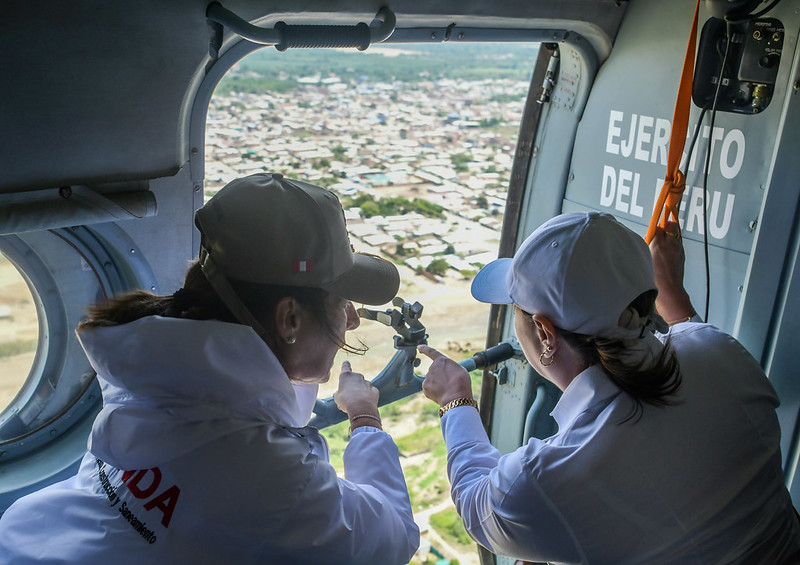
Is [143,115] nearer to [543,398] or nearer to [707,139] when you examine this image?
[707,139]

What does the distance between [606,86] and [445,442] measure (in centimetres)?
157

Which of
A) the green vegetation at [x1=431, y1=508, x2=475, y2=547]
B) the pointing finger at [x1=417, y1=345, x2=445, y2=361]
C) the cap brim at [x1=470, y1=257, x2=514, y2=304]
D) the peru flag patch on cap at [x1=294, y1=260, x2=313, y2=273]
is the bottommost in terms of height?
the green vegetation at [x1=431, y1=508, x2=475, y2=547]

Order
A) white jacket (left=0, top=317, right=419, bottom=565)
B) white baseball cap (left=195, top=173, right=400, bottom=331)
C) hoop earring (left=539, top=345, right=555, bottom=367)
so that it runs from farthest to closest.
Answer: hoop earring (left=539, top=345, right=555, bottom=367) < white baseball cap (left=195, top=173, right=400, bottom=331) < white jacket (left=0, top=317, right=419, bottom=565)

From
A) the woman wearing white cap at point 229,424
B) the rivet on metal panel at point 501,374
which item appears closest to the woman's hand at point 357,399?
the woman wearing white cap at point 229,424

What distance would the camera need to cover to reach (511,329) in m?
3.20

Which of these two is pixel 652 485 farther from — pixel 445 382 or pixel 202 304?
pixel 202 304

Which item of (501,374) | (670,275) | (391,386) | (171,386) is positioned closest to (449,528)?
(501,374)

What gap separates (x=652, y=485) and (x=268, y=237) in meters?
0.99

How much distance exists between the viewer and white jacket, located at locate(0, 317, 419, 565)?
1.28 metres

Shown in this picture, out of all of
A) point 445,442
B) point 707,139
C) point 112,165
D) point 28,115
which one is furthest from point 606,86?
point 28,115

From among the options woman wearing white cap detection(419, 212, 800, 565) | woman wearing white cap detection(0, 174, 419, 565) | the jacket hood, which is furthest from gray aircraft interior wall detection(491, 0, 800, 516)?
the jacket hood

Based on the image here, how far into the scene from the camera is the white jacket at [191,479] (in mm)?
1281

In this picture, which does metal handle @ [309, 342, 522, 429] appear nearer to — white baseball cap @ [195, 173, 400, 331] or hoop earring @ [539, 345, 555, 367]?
hoop earring @ [539, 345, 555, 367]

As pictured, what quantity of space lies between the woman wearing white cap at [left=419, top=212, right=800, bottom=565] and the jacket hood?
66 centimetres
